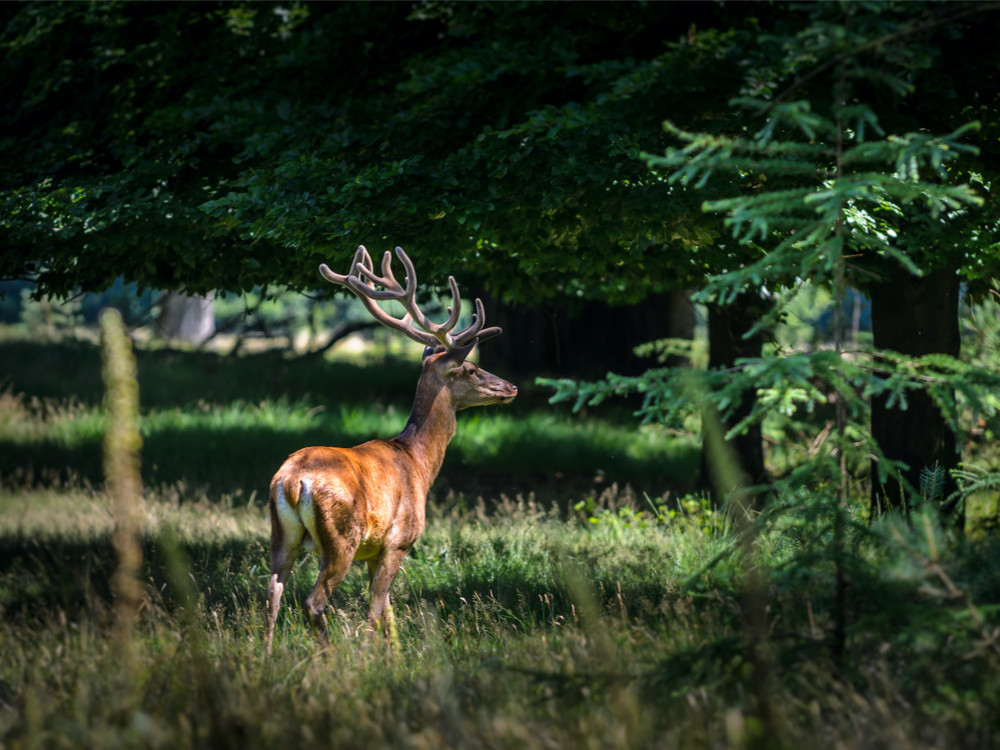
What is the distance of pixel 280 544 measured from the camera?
525 centimetres

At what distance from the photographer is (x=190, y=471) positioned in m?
11.4

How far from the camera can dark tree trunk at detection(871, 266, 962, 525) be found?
24.8ft

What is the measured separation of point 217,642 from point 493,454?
26.0ft

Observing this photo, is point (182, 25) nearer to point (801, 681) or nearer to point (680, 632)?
point (680, 632)

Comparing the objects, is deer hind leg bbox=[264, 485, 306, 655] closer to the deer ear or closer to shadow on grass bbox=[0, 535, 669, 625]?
shadow on grass bbox=[0, 535, 669, 625]

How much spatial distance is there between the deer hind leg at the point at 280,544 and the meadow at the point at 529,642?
13 centimetres

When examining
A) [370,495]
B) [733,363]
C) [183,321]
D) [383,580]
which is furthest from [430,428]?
[183,321]

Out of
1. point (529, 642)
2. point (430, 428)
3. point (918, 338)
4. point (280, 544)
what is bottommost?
point (529, 642)

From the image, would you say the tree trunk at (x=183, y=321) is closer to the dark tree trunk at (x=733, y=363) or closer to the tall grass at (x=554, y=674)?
the dark tree trunk at (x=733, y=363)

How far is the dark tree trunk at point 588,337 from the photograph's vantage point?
49.3 ft

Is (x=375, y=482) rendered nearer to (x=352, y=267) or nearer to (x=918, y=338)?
(x=352, y=267)

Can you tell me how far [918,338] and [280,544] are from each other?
5.66m

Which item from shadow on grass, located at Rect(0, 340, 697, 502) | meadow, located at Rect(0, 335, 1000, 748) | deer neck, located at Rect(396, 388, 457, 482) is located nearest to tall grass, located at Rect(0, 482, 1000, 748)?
meadow, located at Rect(0, 335, 1000, 748)

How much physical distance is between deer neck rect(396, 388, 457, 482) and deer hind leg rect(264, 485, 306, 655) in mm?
1293
